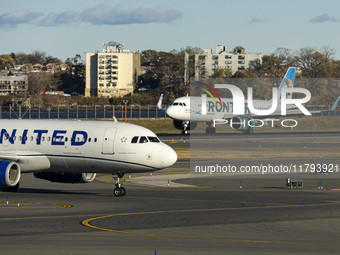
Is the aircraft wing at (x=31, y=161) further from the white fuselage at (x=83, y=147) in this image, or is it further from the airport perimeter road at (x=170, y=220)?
the airport perimeter road at (x=170, y=220)

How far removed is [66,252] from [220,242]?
6289 mm

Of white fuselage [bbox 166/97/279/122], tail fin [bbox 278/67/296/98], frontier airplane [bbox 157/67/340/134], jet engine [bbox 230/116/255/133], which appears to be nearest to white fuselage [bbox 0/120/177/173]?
white fuselage [bbox 166/97/279/122]

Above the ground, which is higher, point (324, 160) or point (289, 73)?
point (289, 73)

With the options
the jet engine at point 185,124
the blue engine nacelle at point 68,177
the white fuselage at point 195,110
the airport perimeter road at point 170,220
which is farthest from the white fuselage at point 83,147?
the jet engine at point 185,124

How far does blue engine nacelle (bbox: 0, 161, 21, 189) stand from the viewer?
4444cm

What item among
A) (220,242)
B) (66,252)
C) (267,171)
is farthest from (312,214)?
(267,171)

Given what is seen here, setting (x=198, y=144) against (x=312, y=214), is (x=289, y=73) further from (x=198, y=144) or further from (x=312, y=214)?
(x=312, y=214)

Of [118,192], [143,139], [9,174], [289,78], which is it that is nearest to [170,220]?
Result: [118,192]

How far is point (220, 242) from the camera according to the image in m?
28.7

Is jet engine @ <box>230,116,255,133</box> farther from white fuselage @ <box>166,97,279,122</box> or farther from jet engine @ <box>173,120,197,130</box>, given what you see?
jet engine @ <box>173,120,197,130</box>

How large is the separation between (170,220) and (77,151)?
12.7 meters

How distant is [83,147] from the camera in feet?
150

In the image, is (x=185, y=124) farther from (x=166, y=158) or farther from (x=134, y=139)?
(x=166, y=158)

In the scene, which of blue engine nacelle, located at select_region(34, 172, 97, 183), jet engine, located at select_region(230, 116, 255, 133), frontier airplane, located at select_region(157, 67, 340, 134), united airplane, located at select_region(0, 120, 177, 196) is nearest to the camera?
united airplane, located at select_region(0, 120, 177, 196)
